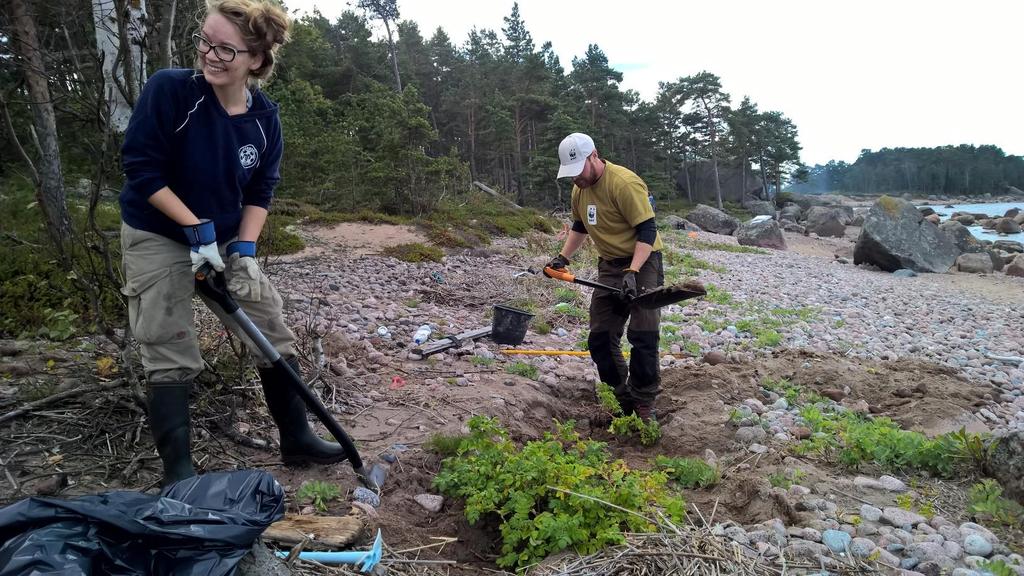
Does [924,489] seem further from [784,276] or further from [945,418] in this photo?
[784,276]

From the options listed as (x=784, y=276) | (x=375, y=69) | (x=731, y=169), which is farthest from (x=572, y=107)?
(x=784, y=276)

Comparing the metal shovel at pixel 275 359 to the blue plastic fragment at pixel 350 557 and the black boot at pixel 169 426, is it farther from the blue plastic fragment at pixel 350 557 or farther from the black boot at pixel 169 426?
the blue plastic fragment at pixel 350 557

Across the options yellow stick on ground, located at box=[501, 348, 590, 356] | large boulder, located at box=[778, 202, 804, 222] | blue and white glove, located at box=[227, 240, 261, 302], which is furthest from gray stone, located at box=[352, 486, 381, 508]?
large boulder, located at box=[778, 202, 804, 222]

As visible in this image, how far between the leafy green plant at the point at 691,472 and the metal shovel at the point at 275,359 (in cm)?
161

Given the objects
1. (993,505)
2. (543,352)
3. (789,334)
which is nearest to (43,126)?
(543,352)

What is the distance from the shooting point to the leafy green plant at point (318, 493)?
113 inches

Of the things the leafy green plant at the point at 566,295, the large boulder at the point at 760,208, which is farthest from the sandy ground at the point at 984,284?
the large boulder at the point at 760,208

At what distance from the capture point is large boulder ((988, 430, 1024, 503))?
3.03 metres

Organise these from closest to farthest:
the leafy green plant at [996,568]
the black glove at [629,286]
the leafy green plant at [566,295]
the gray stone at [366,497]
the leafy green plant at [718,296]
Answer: the leafy green plant at [996,568] < the gray stone at [366,497] < the black glove at [629,286] < the leafy green plant at [566,295] < the leafy green plant at [718,296]

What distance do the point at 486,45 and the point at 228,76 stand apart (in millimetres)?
48235

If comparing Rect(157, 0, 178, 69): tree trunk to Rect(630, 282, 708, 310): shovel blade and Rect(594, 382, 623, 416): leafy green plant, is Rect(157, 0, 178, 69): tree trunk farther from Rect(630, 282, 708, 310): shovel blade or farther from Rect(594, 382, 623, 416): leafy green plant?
Rect(594, 382, 623, 416): leafy green plant

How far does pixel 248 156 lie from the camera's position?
2.78 meters

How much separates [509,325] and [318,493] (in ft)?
Answer: 11.4

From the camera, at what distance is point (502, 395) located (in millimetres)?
4727
